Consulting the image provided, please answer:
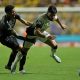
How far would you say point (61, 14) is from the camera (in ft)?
103

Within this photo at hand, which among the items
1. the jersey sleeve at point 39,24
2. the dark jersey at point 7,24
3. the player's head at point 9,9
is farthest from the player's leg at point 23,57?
the player's head at point 9,9

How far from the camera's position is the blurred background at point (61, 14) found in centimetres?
3039

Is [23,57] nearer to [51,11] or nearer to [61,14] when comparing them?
[51,11]

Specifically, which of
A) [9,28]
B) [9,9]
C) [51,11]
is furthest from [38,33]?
[9,9]

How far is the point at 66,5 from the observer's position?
33094mm

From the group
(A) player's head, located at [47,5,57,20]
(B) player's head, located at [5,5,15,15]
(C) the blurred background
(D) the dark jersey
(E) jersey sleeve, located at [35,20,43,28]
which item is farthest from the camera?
(C) the blurred background

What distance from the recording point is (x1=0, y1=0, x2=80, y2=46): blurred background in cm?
3039

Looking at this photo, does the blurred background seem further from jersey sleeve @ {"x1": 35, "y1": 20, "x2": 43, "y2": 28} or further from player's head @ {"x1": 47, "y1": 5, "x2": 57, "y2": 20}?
player's head @ {"x1": 47, "y1": 5, "x2": 57, "y2": 20}

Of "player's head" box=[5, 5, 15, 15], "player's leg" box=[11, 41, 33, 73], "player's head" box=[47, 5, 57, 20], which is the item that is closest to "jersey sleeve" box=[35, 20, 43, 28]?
"player's head" box=[47, 5, 57, 20]

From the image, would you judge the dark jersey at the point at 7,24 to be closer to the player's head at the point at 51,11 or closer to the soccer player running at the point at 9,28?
the soccer player running at the point at 9,28

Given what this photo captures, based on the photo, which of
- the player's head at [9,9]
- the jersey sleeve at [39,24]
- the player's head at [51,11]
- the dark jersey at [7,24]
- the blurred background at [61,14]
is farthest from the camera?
the blurred background at [61,14]

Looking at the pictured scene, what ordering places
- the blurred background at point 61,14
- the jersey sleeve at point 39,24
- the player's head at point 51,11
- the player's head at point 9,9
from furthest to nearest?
the blurred background at point 61,14
the jersey sleeve at point 39,24
the player's head at point 51,11
the player's head at point 9,9

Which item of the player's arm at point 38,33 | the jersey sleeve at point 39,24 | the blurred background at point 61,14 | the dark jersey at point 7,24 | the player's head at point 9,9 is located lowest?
the blurred background at point 61,14

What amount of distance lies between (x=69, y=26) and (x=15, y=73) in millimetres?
16601
